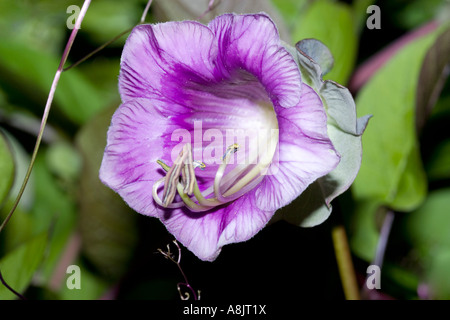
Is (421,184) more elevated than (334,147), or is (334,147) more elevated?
(334,147)

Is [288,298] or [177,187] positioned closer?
[177,187]

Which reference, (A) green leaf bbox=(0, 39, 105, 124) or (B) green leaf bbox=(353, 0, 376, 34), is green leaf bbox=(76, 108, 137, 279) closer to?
(A) green leaf bbox=(0, 39, 105, 124)

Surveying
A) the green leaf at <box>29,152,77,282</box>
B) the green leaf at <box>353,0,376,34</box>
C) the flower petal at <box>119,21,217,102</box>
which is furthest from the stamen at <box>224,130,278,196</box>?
the green leaf at <box>29,152,77,282</box>

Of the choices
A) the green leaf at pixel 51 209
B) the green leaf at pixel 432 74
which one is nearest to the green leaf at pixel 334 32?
the green leaf at pixel 432 74

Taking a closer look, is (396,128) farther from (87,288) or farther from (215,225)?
(87,288)

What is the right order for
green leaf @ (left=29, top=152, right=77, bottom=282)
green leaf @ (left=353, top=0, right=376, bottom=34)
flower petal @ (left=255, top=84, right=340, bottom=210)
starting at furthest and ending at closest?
green leaf @ (left=29, top=152, right=77, bottom=282) < green leaf @ (left=353, top=0, right=376, bottom=34) < flower petal @ (left=255, top=84, right=340, bottom=210)
